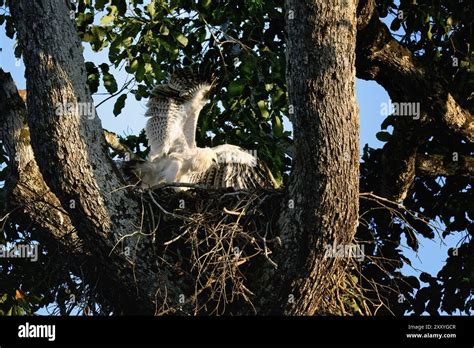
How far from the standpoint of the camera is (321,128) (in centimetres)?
663

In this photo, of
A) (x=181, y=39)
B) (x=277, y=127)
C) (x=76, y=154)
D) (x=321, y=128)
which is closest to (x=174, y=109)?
(x=181, y=39)

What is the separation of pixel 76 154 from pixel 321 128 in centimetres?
173

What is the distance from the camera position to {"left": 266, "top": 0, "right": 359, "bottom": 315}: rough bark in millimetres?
6598

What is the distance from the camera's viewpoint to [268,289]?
7137 millimetres

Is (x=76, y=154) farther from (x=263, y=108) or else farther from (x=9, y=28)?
(x=9, y=28)

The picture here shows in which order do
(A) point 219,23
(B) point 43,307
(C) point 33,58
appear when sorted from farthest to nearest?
(A) point 219,23 → (B) point 43,307 → (C) point 33,58

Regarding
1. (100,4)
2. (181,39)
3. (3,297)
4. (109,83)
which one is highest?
(100,4)

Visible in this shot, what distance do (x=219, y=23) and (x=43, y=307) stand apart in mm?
2888

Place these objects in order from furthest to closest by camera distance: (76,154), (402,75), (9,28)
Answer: (9,28) → (402,75) → (76,154)

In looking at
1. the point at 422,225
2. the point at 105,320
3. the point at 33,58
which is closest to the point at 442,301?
the point at 422,225

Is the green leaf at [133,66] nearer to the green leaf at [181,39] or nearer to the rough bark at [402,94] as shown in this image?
the green leaf at [181,39]

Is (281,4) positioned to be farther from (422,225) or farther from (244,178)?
(422,225)

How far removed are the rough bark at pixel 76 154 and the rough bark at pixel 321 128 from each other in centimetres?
114

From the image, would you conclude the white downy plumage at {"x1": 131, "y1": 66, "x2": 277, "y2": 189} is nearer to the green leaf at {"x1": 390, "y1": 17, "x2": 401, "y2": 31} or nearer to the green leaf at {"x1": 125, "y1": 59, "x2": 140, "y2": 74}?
the green leaf at {"x1": 125, "y1": 59, "x2": 140, "y2": 74}
